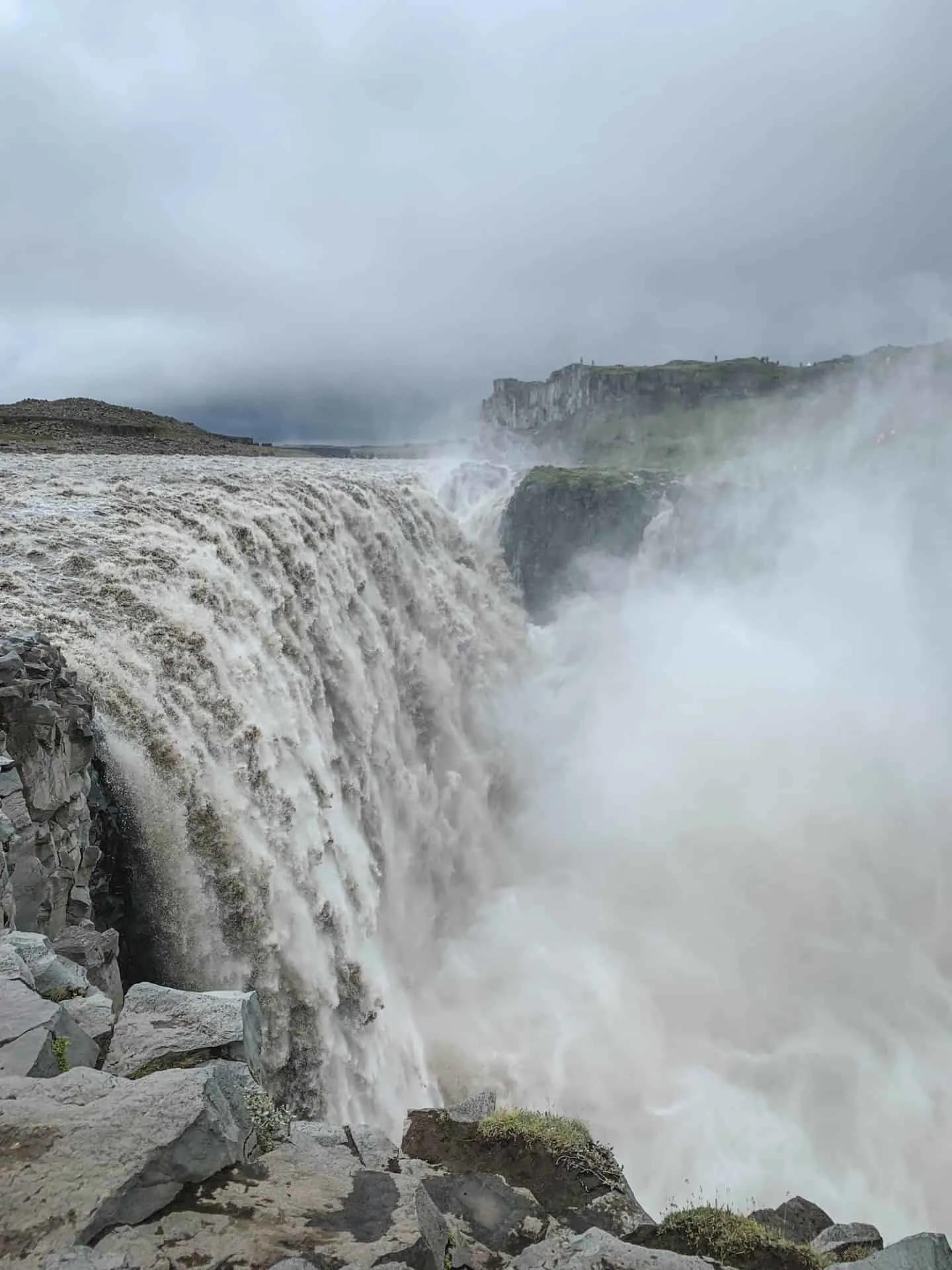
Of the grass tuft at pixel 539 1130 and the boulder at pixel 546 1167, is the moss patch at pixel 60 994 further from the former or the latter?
the grass tuft at pixel 539 1130

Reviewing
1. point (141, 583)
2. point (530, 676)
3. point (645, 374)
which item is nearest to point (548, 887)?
point (530, 676)

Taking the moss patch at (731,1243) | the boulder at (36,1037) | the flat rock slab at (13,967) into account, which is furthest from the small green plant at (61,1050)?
the moss patch at (731,1243)

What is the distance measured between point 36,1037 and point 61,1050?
238 mm

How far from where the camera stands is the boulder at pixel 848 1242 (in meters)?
7.46

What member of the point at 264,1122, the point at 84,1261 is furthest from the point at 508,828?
the point at 84,1261

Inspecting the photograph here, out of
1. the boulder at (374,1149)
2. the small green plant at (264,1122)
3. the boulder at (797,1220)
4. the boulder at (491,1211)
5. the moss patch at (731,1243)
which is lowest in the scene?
the boulder at (797,1220)

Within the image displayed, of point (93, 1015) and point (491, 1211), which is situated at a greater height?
point (93, 1015)

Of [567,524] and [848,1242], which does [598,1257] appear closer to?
[848,1242]

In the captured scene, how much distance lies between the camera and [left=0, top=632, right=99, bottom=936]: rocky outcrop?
8.52 m

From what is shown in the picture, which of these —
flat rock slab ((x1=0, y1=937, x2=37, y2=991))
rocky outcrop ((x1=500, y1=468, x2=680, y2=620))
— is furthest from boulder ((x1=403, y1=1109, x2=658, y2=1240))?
rocky outcrop ((x1=500, y1=468, x2=680, y2=620))

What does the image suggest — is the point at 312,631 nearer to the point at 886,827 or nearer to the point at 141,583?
the point at 141,583

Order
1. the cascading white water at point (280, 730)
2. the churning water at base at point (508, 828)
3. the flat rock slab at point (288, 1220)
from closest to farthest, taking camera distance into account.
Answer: the flat rock slab at point (288, 1220) < the cascading white water at point (280, 730) < the churning water at base at point (508, 828)

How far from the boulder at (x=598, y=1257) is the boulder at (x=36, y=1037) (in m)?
3.69

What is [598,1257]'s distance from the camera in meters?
5.36
